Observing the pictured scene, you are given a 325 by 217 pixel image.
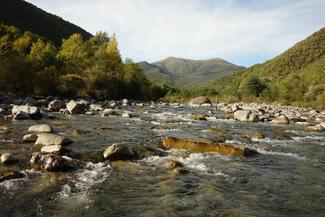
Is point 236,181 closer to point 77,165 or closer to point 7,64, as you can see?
point 77,165

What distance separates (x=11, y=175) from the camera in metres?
Result: 12.0

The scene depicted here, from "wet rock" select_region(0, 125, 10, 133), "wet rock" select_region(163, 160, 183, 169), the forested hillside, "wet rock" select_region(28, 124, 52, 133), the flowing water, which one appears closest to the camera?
the flowing water

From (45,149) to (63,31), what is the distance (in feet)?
407

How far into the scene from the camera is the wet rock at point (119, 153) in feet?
51.1

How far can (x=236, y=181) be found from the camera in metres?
13.1

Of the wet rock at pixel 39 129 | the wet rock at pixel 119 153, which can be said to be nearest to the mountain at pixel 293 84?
the wet rock at pixel 39 129

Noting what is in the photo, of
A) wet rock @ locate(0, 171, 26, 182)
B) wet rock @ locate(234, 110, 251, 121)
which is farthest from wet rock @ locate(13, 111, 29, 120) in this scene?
wet rock @ locate(234, 110, 251, 121)

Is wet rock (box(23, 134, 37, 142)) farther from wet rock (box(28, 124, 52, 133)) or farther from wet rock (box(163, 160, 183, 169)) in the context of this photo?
wet rock (box(163, 160, 183, 169))

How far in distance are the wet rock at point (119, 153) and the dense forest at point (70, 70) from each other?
122 ft

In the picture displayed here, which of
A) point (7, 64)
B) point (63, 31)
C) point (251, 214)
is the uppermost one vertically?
point (63, 31)

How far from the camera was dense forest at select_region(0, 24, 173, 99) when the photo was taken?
50.8m

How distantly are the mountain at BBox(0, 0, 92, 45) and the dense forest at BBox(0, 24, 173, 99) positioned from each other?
115ft

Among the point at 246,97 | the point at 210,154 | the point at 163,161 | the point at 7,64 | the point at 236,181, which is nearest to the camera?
the point at 236,181

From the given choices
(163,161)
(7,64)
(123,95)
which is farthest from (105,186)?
(123,95)
